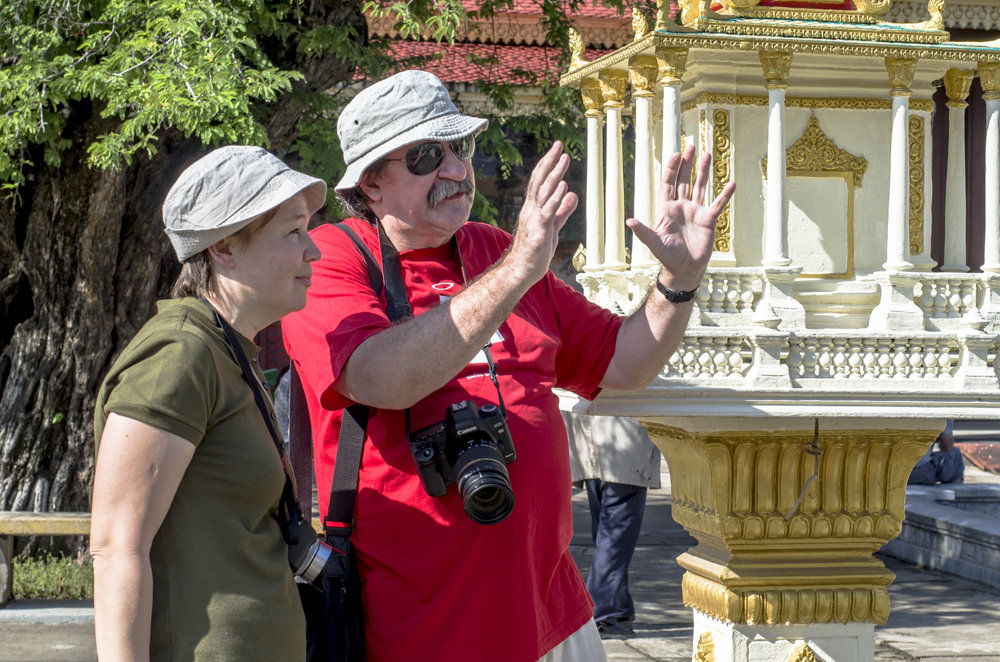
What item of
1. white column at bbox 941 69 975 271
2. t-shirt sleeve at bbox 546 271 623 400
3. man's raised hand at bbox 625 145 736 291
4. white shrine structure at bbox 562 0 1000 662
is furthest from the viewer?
white column at bbox 941 69 975 271

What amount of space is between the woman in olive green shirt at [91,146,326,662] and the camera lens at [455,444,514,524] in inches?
13.1

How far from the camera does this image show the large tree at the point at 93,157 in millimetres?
6266

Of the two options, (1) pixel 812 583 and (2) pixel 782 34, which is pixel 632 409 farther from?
(2) pixel 782 34

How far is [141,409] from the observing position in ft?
5.83

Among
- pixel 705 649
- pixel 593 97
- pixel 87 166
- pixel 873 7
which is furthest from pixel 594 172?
pixel 87 166

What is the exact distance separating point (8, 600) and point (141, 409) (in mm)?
5906

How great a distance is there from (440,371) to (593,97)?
2488 mm

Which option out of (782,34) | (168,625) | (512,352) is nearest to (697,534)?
(782,34)

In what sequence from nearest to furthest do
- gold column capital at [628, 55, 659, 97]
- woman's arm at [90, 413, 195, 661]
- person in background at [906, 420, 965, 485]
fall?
woman's arm at [90, 413, 195, 661] < gold column capital at [628, 55, 659, 97] < person in background at [906, 420, 965, 485]

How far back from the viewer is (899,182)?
4.02m

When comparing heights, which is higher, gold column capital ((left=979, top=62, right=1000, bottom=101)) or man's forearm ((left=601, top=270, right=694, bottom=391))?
gold column capital ((left=979, top=62, right=1000, bottom=101))

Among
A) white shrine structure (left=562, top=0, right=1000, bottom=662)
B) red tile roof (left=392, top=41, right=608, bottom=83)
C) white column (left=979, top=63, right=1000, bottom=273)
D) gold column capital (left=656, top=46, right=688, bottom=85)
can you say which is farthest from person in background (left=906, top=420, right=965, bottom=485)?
gold column capital (left=656, top=46, right=688, bottom=85)

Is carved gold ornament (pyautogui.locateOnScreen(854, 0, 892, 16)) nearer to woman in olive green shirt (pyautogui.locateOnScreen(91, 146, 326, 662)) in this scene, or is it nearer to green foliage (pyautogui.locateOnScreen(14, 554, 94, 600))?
woman in olive green shirt (pyautogui.locateOnScreen(91, 146, 326, 662))

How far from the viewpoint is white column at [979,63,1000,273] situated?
4027 millimetres
